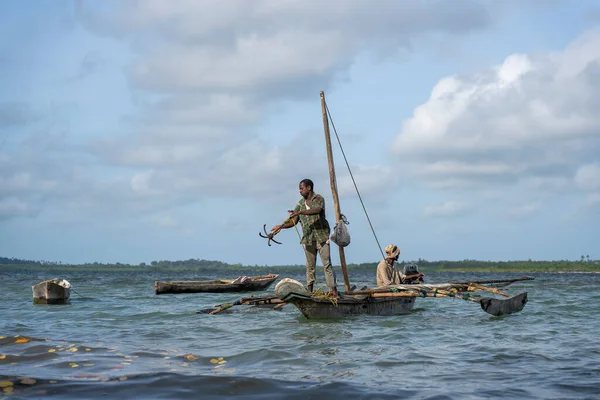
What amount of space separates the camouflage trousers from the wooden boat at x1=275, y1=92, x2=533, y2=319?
12.1 inches

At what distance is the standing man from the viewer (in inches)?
482

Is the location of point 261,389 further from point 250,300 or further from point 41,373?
point 250,300

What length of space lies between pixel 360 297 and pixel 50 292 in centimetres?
1108

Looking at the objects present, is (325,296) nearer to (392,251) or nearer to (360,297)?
(360,297)

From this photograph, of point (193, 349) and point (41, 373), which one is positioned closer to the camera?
point (41, 373)

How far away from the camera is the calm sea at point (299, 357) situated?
21.4ft

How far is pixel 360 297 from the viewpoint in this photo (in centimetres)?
1270

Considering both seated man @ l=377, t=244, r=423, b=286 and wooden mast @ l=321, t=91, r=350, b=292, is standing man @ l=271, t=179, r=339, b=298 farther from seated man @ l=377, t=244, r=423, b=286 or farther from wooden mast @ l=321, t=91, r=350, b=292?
seated man @ l=377, t=244, r=423, b=286

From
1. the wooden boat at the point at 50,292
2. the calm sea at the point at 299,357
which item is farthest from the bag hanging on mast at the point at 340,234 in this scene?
the wooden boat at the point at 50,292

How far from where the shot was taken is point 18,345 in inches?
372

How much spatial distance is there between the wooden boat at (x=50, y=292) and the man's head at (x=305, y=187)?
34.9 feet

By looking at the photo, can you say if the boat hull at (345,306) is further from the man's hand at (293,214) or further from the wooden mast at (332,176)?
the man's hand at (293,214)

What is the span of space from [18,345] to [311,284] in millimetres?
5761

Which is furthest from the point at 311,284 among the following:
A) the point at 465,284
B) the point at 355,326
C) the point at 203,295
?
the point at 203,295
